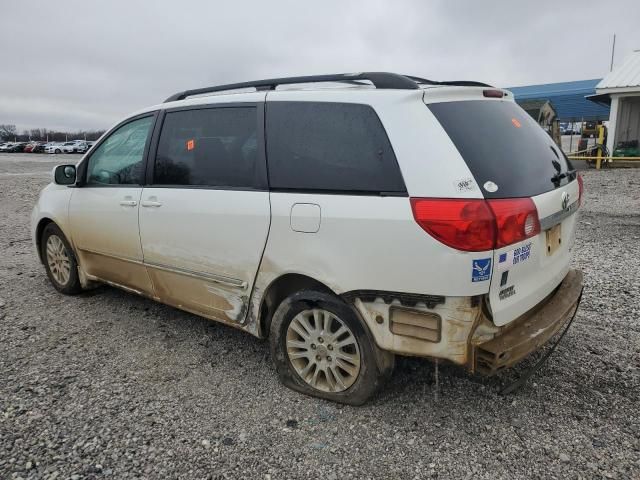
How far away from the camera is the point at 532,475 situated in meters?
2.35

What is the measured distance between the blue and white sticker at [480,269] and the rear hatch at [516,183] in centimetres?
4

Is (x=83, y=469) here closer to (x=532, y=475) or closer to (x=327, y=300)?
(x=327, y=300)

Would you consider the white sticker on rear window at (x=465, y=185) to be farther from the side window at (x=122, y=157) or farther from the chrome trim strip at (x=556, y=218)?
the side window at (x=122, y=157)

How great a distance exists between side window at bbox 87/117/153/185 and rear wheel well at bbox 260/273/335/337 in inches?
59.3

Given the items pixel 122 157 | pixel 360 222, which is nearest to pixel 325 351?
pixel 360 222

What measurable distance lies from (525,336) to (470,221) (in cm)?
74

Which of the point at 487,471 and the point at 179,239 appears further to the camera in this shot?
the point at 179,239

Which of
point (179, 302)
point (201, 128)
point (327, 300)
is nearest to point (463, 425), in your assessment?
point (327, 300)

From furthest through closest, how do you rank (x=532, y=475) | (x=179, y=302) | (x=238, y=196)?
1. (x=179, y=302)
2. (x=238, y=196)
3. (x=532, y=475)

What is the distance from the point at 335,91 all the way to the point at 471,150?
2.85 ft

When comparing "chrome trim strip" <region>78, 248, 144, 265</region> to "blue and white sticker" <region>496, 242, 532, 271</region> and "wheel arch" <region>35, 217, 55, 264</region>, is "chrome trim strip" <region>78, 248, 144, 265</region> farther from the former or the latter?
"blue and white sticker" <region>496, 242, 532, 271</region>

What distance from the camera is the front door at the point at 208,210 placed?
3.07 meters

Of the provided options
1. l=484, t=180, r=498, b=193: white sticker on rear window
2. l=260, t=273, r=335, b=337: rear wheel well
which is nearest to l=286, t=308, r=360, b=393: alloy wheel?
l=260, t=273, r=335, b=337: rear wheel well

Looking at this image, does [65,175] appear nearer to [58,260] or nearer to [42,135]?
[58,260]
